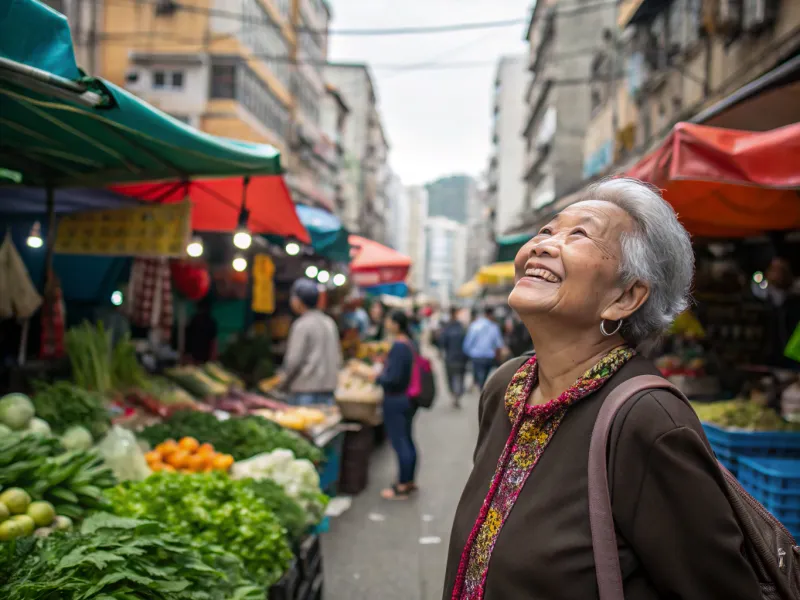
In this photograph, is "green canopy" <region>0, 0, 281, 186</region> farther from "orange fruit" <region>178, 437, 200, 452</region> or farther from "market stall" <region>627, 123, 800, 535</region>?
"market stall" <region>627, 123, 800, 535</region>

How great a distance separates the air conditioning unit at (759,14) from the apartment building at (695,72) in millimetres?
14

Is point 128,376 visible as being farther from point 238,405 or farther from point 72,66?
point 72,66

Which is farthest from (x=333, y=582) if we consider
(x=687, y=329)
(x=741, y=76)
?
(x=741, y=76)

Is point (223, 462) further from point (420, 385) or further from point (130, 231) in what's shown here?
point (420, 385)

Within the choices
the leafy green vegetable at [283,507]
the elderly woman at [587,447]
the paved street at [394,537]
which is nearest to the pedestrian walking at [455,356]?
the paved street at [394,537]

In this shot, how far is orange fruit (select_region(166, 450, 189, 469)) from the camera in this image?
4.95 metres

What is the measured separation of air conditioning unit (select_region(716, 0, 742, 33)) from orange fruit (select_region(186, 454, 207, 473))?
969cm

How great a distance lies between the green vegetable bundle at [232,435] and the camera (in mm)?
5527

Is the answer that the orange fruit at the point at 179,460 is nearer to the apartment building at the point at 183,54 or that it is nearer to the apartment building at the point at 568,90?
the apartment building at the point at 183,54

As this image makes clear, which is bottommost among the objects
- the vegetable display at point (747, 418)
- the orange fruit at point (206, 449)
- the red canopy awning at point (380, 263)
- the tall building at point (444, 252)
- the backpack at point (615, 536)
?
the orange fruit at point (206, 449)

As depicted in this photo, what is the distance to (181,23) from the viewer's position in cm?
2477

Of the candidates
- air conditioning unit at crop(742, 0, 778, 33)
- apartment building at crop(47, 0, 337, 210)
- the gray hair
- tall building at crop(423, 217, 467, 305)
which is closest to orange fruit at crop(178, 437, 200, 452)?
the gray hair

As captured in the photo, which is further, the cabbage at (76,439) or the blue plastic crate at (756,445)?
the blue plastic crate at (756,445)

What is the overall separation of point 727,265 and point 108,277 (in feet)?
28.4
